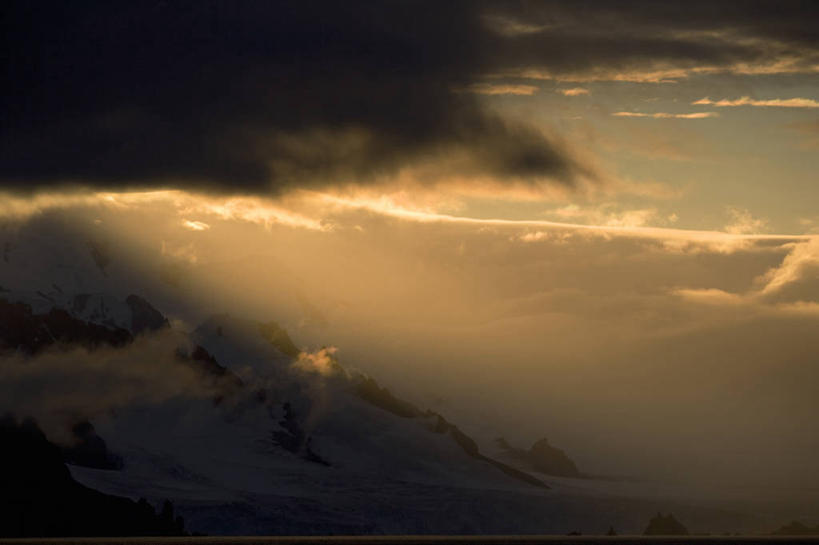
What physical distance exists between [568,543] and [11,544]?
15.6 meters

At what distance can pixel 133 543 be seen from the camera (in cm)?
2877

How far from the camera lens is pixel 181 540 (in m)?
30.0

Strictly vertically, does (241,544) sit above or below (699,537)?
below

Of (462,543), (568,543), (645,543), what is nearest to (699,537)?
(645,543)

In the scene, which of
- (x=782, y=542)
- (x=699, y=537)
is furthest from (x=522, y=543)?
(x=782, y=542)

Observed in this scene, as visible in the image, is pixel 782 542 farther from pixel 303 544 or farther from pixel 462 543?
pixel 303 544

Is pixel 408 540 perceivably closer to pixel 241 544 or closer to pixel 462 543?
pixel 462 543

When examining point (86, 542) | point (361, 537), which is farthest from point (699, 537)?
point (86, 542)

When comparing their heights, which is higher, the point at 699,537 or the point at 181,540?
the point at 699,537

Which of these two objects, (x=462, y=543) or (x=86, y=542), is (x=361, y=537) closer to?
(x=462, y=543)

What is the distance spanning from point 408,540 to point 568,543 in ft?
15.1

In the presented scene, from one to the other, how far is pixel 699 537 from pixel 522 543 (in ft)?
17.2

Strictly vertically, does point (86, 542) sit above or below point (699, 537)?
below

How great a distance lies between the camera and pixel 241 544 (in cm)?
2870
